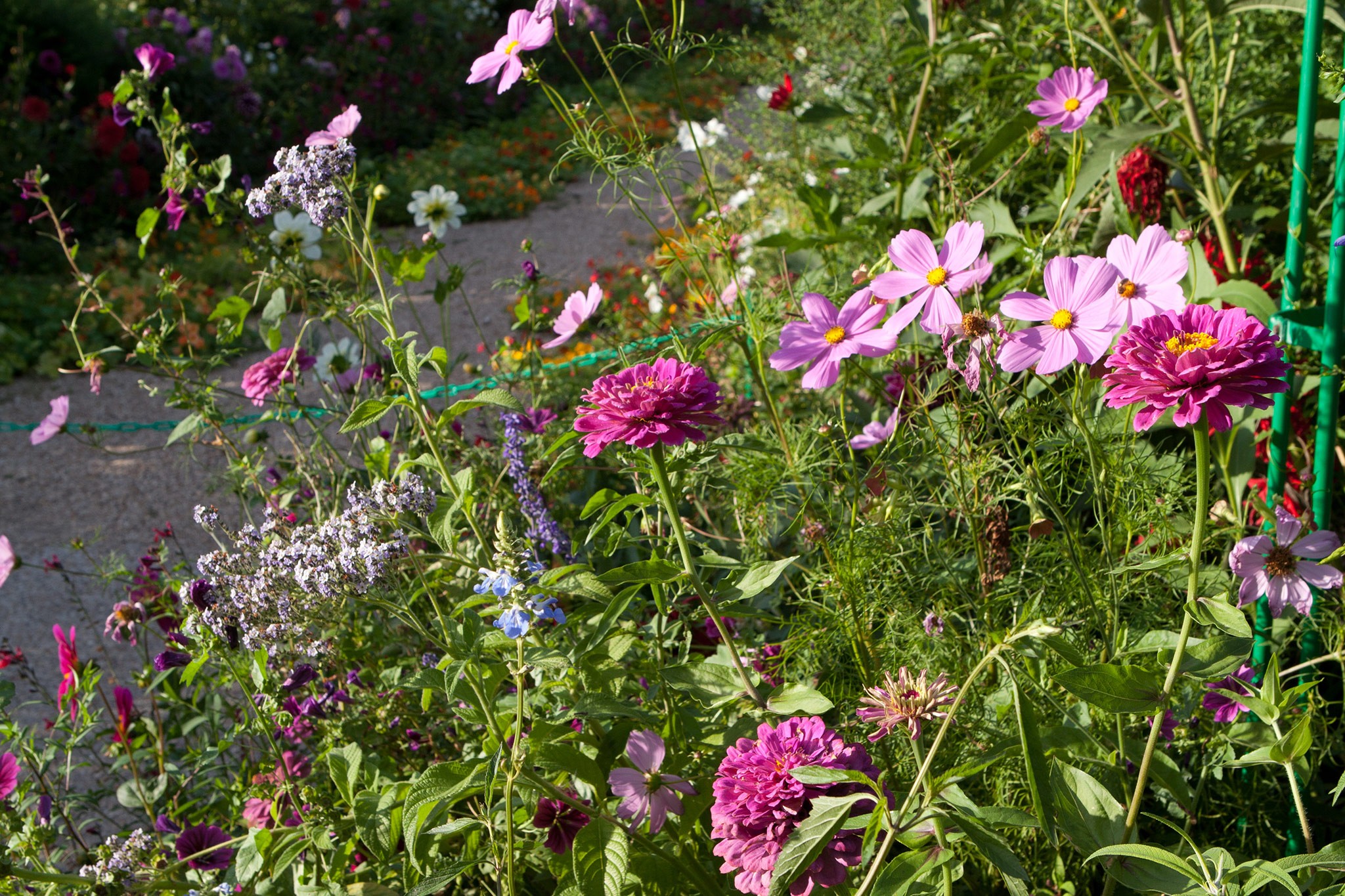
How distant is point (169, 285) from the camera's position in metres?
1.76

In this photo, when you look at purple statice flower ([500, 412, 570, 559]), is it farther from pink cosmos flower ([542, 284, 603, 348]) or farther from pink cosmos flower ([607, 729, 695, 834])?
pink cosmos flower ([607, 729, 695, 834])

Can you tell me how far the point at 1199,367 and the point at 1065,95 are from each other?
0.93 m

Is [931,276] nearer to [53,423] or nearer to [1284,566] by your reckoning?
[1284,566]

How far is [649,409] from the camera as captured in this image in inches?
37.5

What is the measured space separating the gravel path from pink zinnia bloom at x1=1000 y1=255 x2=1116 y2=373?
118cm

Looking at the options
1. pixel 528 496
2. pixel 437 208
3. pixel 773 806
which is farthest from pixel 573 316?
pixel 437 208

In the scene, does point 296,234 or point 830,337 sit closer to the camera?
point 830,337

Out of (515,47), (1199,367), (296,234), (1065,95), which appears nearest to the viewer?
(1199,367)

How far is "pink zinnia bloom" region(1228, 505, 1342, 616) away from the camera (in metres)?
1.10

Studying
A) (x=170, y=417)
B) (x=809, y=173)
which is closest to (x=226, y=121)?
(x=170, y=417)

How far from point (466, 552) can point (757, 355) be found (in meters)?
0.61

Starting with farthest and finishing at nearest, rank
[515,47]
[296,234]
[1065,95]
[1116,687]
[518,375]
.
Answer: [518,375], [296,234], [1065,95], [515,47], [1116,687]

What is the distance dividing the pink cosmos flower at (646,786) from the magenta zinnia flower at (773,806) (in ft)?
0.50

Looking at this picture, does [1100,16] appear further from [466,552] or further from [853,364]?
[466,552]
